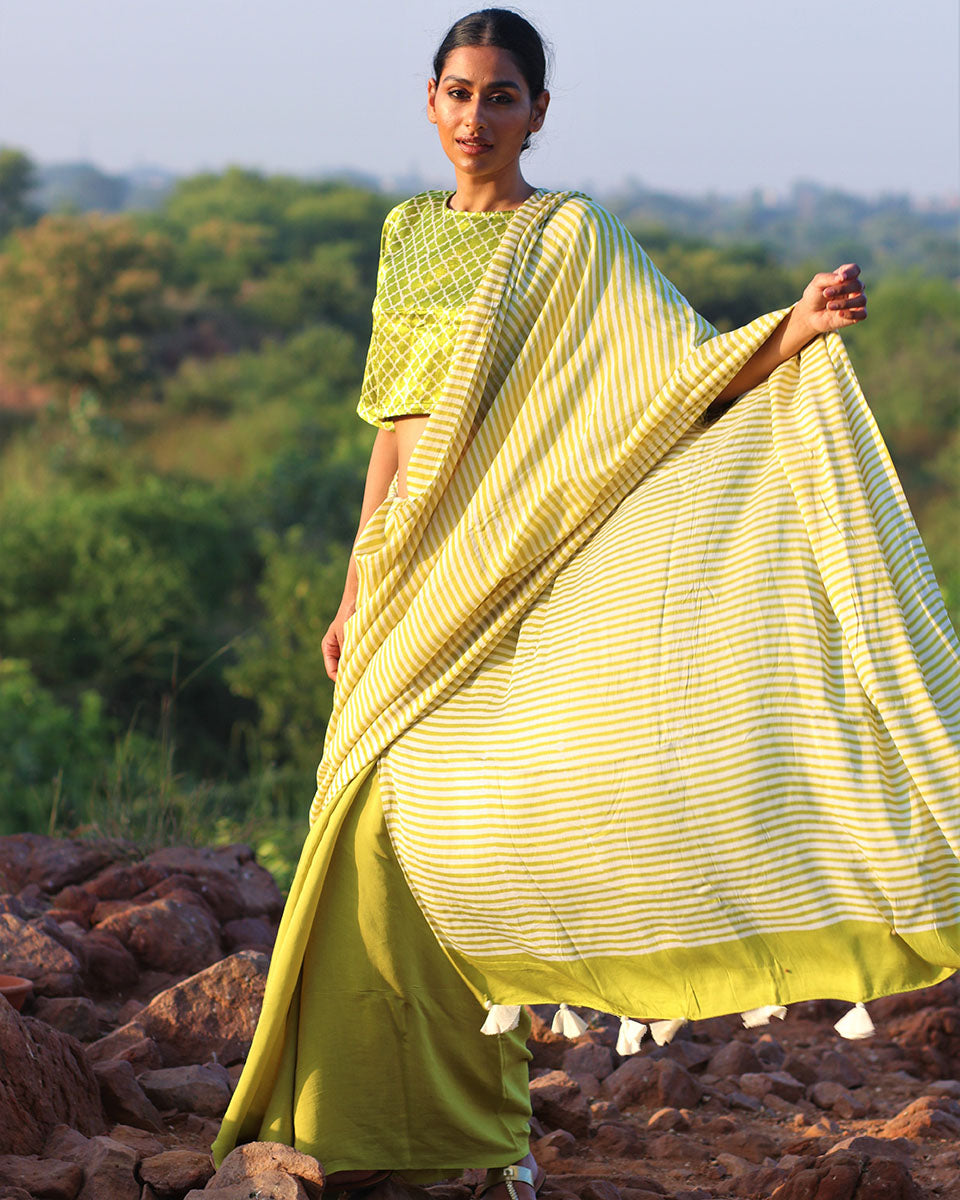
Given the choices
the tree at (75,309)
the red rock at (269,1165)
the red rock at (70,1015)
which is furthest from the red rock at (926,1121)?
the tree at (75,309)

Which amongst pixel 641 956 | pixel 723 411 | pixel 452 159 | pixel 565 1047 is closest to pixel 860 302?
Answer: pixel 723 411

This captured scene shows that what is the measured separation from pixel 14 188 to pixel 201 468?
71.4ft

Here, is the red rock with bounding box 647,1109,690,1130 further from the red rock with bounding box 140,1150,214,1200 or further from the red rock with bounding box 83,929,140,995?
the red rock with bounding box 83,929,140,995

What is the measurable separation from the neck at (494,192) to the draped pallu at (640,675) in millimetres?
69

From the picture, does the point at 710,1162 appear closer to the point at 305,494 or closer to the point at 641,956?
the point at 641,956

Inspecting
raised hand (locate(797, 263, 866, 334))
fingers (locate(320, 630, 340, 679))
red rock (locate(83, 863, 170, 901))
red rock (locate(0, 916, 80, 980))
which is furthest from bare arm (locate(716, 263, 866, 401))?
red rock (locate(83, 863, 170, 901))

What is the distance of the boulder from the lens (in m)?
2.81

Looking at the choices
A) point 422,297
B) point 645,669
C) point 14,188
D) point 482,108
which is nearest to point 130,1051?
point 645,669

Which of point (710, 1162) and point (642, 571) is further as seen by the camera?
point (710, 1162)

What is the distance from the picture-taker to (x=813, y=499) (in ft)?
6.84

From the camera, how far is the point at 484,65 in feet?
7.96

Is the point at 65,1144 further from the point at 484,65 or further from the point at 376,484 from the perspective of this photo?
the point at 484,65

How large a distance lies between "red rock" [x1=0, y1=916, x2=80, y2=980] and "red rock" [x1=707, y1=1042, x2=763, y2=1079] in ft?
5.05

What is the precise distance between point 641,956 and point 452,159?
1.40m
